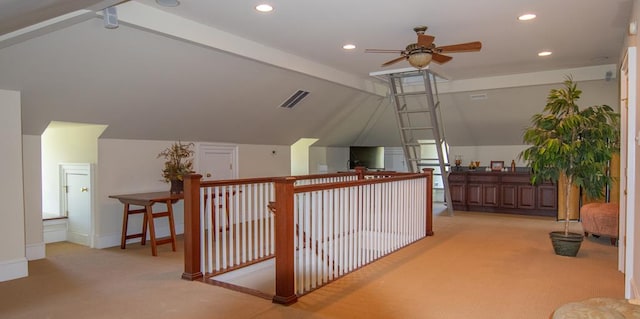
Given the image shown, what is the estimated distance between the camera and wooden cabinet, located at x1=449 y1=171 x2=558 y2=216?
7645 mm

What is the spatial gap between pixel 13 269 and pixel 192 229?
181 centimetres

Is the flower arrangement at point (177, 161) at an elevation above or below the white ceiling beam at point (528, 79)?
below

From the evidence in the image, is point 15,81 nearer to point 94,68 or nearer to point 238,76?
point 94,68

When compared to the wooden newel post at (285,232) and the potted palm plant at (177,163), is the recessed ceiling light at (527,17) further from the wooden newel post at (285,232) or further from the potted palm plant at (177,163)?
the potted palm plant at (177,163)

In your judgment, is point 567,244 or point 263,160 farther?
point 263,160

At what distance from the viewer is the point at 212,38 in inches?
175

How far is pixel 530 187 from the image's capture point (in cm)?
772

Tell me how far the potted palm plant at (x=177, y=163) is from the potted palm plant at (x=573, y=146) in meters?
4.38

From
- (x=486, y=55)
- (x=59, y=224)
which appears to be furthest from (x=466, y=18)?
(x=59, y=224)

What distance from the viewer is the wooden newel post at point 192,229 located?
387cm

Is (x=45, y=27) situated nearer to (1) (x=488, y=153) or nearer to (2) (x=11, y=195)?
(2) (x=11, y=195)

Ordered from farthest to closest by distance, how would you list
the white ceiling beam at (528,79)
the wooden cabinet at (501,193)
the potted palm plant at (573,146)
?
the wooden cabinet at (501,193) → the white ceiling beam at (528,79) → the potted palm plant at (573,146)

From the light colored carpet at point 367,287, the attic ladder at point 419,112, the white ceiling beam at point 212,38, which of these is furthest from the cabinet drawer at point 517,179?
the white ceiling beam at point 212,38

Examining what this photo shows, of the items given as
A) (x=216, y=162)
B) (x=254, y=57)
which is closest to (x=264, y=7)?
(x=254, y=57)
